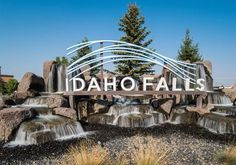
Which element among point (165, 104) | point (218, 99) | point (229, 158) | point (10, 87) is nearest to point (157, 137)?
point (229, 158)

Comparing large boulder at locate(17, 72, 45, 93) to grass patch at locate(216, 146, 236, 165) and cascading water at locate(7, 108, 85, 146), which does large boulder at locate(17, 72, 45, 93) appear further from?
grass patch at locate(216, 146, 236, 165)

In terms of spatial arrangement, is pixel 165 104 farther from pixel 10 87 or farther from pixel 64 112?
pixel 10 87

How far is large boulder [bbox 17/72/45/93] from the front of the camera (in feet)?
60.9

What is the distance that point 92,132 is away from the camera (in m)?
11.8

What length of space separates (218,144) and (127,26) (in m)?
20.5

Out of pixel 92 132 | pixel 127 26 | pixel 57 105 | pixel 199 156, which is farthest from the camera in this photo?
pixel 127 26

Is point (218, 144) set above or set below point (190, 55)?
below

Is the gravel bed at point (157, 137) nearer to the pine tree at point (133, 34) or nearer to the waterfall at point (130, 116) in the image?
the waterfall at point (130, 116)

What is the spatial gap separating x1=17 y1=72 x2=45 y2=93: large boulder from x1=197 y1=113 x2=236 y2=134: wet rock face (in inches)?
488

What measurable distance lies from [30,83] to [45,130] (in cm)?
932

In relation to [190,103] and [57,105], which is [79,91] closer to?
[57,105]

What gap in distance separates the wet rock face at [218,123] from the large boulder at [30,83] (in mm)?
12383

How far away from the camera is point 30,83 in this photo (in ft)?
62.4

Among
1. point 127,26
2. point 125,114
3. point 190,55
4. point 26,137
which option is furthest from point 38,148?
point 190,55
